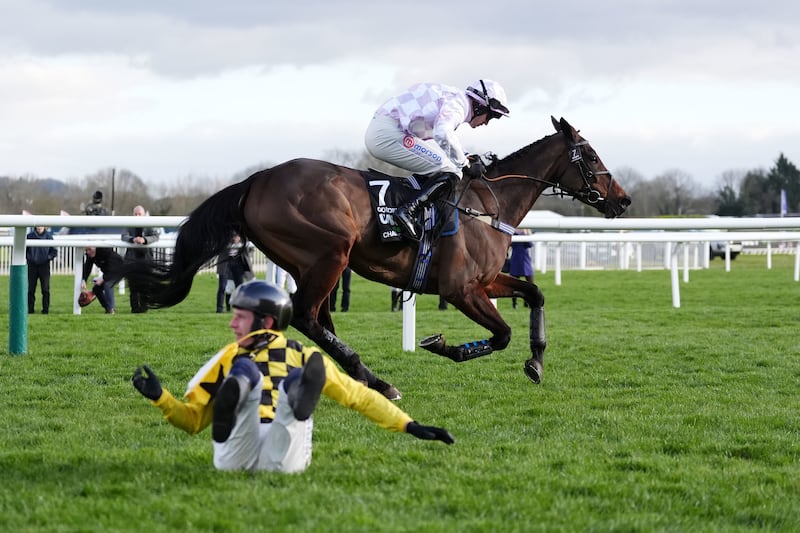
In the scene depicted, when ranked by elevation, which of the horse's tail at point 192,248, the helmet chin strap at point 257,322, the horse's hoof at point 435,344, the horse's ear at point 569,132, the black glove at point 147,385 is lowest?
the horse's hoof at point 435,344

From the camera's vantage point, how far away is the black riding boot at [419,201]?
19.8ft

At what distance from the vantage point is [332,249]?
586cm

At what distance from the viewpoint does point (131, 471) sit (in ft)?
13.0

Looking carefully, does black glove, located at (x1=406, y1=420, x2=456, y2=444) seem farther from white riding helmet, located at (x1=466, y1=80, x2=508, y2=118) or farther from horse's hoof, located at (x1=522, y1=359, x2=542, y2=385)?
white riding helmet, located at (x1=466, y1=80, x2=508, y2=118)

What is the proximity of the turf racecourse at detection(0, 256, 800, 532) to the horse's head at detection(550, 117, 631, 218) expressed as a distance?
4.24ft

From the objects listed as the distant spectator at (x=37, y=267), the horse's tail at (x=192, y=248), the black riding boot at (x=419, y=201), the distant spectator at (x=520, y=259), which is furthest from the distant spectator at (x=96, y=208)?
the black riding boot at (x=419, y=201)

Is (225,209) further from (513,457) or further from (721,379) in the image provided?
(721,379)

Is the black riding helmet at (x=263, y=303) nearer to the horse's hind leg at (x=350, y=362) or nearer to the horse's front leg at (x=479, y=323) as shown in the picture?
the horse's hind leg at (x=350, y=362)

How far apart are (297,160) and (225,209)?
0.52m

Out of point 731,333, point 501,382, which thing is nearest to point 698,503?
point 501,382

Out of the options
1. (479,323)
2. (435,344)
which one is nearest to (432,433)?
(435,344)

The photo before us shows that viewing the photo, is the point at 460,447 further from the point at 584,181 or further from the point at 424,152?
the point at 584,181

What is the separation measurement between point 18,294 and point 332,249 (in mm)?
2837

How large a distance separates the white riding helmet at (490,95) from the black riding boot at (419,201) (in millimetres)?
640
